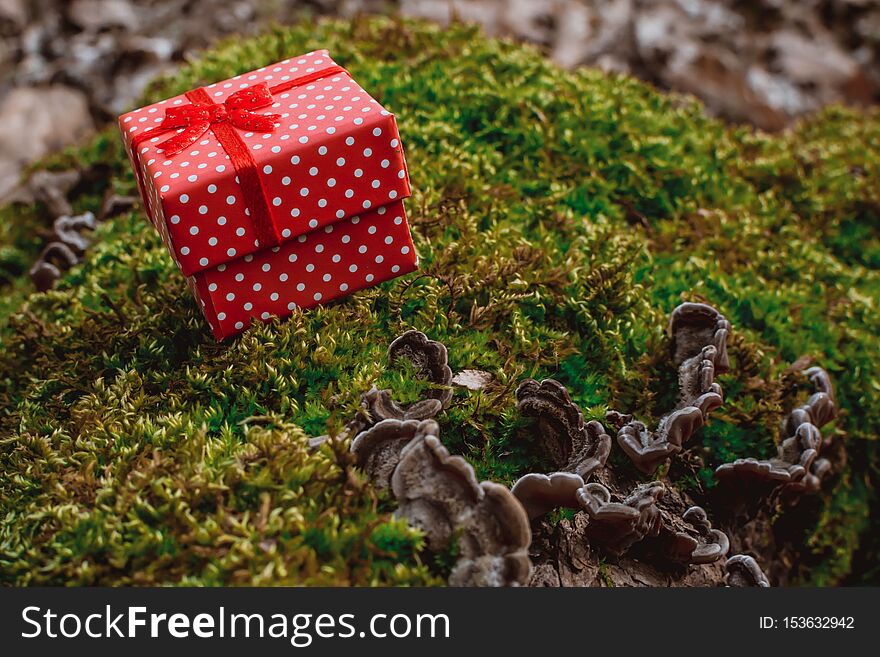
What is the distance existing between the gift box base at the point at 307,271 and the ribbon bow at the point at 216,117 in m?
0.63

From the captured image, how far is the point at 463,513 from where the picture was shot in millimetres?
3102

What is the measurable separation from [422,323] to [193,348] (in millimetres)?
1257

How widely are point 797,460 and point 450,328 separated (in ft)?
6.61

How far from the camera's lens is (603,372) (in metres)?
4.52

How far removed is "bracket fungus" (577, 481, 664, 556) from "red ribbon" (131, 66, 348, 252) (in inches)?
79.1

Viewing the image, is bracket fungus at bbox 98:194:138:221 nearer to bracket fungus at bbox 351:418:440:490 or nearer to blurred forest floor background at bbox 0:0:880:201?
blurred forest floor background at bbox 0:0:880:201

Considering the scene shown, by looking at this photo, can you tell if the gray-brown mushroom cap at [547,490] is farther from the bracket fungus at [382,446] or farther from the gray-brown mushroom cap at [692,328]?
the gray-brown mushroom cap at [692,328]

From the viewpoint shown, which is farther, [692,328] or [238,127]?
[692,328]

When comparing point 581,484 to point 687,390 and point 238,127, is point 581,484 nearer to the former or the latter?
point 687,390

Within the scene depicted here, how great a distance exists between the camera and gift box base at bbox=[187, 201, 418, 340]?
13.4ft

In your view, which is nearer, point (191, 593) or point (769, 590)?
point (191, 593)

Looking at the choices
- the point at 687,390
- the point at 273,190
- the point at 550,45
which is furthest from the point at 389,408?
the point at 550,45

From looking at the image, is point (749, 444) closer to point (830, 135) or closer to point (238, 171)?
point (238, 171)

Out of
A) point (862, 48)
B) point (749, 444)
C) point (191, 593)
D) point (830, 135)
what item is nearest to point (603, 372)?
point (749, 444)
